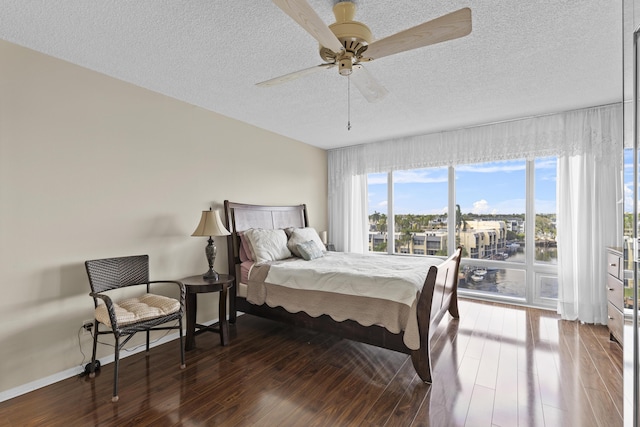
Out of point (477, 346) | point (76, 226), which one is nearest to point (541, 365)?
point (477, 346)

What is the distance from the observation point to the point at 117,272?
271cm

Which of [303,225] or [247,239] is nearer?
[247,239]

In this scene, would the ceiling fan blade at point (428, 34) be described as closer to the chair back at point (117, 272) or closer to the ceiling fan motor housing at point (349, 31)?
the ceiling fan motor housing at point (349, 31)

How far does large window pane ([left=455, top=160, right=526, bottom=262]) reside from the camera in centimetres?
438

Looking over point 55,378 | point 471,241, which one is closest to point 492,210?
point 471,241

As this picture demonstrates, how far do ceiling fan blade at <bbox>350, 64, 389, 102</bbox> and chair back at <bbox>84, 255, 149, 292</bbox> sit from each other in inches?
97.8

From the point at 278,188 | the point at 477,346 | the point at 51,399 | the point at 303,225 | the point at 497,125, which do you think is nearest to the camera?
the point at 51,399

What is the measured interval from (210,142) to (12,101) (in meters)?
1.72

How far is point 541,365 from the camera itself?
2621 mm

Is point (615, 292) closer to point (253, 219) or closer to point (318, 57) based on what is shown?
point (318, 57)

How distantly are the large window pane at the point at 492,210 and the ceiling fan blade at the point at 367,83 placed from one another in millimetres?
3020

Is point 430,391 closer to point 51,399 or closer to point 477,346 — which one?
point 477,346

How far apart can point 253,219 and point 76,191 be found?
1930mm

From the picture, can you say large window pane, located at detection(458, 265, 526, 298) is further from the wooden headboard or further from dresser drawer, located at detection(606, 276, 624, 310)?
the wooden headboard
